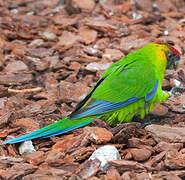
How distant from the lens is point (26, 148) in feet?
9.27

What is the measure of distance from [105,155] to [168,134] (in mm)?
707

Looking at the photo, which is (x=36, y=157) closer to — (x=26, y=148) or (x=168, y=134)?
(x=26, y=148)

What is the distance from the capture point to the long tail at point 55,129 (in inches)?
113

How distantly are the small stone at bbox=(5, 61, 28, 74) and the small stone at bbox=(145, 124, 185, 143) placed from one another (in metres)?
2.02

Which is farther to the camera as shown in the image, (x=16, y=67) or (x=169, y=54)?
(x=16, y=67)

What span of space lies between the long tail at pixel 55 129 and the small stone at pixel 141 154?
0.62 metres

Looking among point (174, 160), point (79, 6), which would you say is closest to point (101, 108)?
point (174, 160)

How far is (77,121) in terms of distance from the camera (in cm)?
308

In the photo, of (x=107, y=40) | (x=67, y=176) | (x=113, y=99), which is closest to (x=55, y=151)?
(x=67, y=176)

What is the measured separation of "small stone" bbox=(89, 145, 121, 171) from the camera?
8.02ft

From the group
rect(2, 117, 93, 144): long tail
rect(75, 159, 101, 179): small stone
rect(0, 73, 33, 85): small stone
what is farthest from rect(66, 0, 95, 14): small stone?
rect(75, 159, 101, 179): small stone

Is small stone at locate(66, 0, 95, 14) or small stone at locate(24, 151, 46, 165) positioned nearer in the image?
small stone at locate(24, 151, 46, 165)

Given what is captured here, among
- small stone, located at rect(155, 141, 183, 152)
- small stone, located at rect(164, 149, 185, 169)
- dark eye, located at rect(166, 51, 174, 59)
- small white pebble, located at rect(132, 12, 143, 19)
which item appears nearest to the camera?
small stone, located at rect(164, 149, 185, 169)

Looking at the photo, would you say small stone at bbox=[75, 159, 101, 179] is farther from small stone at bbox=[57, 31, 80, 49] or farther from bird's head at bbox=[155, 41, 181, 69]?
small stone at bbox=[57, 31, 80, 49]
